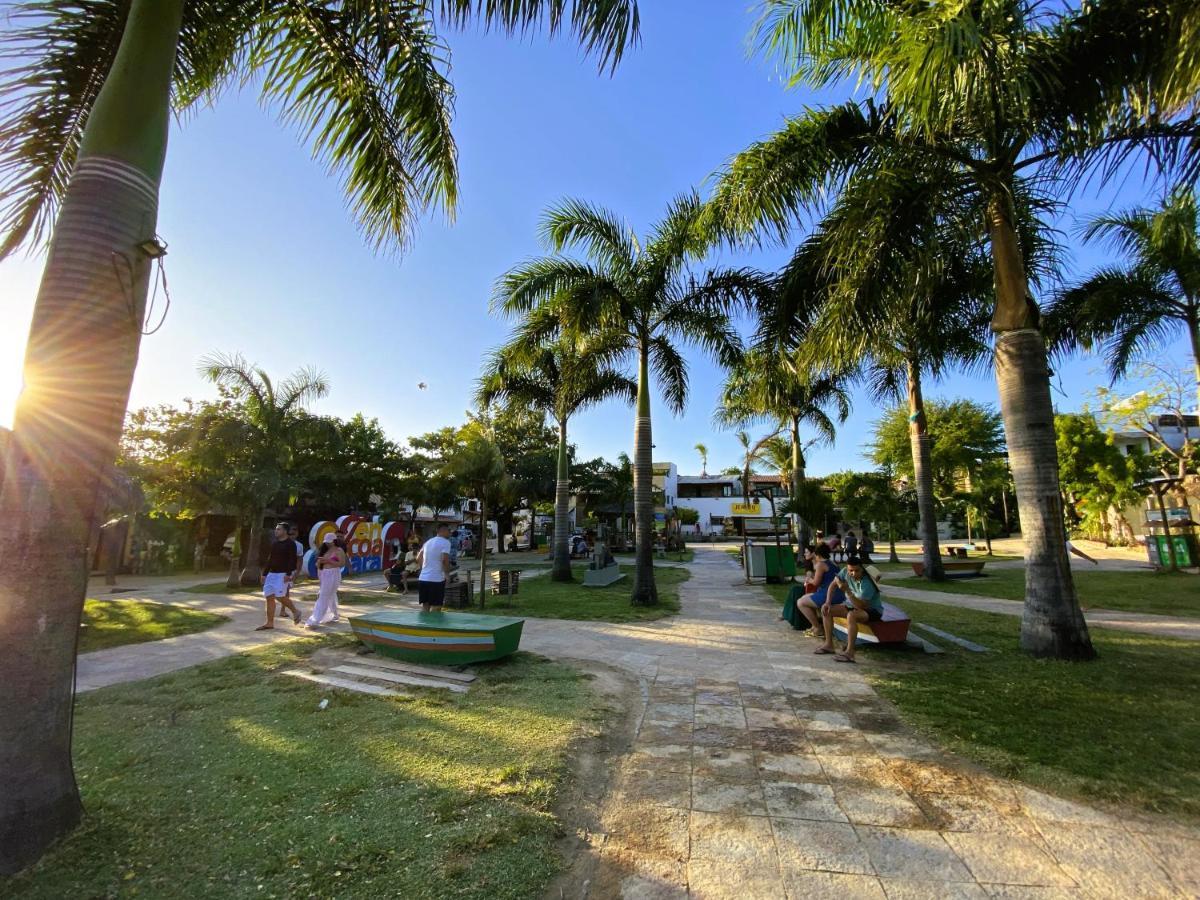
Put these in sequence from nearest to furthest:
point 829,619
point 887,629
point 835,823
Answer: point 835,823
point 887,629
point 829,619

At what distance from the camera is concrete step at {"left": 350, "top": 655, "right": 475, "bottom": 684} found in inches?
225

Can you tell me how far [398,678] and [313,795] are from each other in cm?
257

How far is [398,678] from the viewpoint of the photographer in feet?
18.7

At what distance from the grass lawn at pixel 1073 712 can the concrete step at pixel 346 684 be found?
15.1 ft

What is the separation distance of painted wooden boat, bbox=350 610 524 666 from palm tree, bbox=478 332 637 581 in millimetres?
7234

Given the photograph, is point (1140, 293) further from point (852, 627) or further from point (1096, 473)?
point (1096, 473)

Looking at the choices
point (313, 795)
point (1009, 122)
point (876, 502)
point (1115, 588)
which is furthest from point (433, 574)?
point (876, 502)

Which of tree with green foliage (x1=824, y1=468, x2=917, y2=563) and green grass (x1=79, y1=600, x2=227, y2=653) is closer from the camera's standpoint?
green grass (x1=79, y1=600, x2=227, y2=653)

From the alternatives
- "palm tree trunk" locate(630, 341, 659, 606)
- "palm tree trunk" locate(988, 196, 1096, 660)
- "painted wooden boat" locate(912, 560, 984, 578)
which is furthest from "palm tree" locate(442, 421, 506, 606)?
"painted wooden boat" locate(912, 560, 984, 578)

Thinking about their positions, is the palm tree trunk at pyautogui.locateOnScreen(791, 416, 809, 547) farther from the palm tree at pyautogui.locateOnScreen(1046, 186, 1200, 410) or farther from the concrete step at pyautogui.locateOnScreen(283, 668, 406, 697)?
the concrete step at pyautogui.locateOnScreen(283, 668, 406, 697)

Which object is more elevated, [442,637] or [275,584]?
[275,584]

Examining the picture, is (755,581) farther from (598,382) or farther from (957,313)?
(957,313)

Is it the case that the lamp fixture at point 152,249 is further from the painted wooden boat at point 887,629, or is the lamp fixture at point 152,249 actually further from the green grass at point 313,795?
the painted wooden boat at point 887,629

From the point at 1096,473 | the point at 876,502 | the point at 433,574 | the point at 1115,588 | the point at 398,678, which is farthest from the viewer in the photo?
the point at 1096,473
